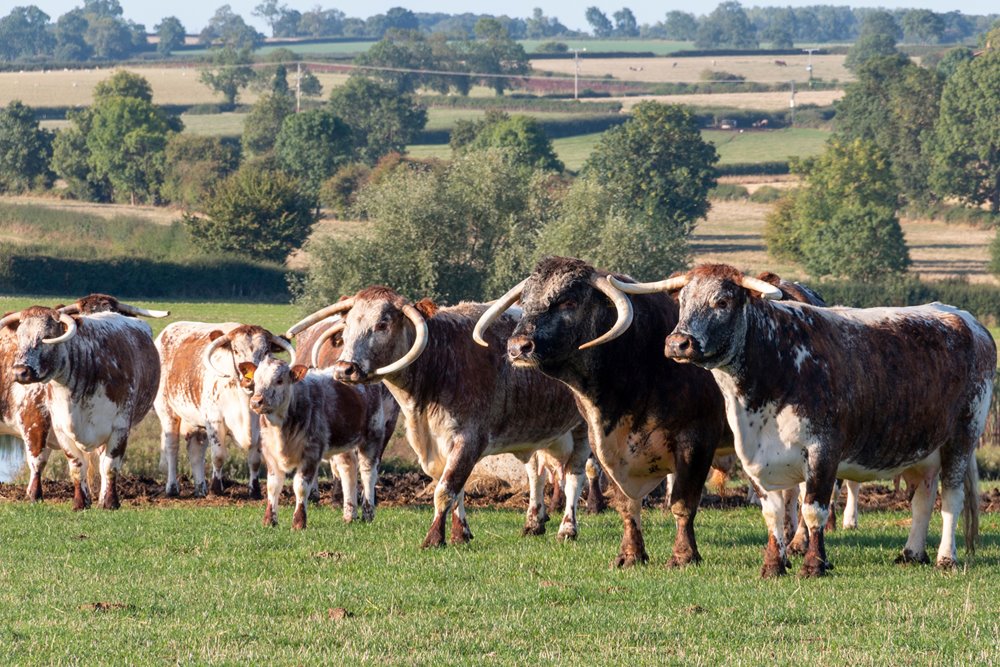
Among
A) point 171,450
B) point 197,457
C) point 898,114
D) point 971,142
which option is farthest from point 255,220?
point 898,114

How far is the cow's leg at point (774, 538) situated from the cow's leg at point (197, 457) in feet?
32.3

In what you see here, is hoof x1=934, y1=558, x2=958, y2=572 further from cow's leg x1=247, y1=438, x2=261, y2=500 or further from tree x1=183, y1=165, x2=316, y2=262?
tree x1=183, y1=165, x2=316, y2=262

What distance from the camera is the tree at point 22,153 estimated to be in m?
124

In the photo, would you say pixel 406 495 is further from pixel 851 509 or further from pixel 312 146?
pixel 312 146

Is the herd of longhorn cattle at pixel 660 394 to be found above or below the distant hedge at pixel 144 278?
above

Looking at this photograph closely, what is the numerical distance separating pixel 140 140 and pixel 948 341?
11990 cm

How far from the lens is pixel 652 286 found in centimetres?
1281

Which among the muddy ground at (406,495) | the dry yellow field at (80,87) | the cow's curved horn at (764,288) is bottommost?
the dry yellow field at (80,87)

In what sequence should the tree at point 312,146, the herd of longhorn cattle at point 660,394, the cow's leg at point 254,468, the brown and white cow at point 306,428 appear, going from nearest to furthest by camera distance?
the herd of longhorn cattle at point 660,394 < the brown and white cow at point 306,428 < the cow's leg at point 254,468 < the tree at point 312,146

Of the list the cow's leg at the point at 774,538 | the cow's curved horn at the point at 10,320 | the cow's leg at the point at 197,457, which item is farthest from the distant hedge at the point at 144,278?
the cow's leg at the point at 774,538

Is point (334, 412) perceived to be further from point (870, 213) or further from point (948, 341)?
point (870, 213)

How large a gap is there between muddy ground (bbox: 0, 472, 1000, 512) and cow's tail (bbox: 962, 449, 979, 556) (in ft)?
17.6

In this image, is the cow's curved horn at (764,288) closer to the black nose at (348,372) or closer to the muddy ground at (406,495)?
the black nose at (348,372)

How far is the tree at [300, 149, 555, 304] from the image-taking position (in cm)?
6925
